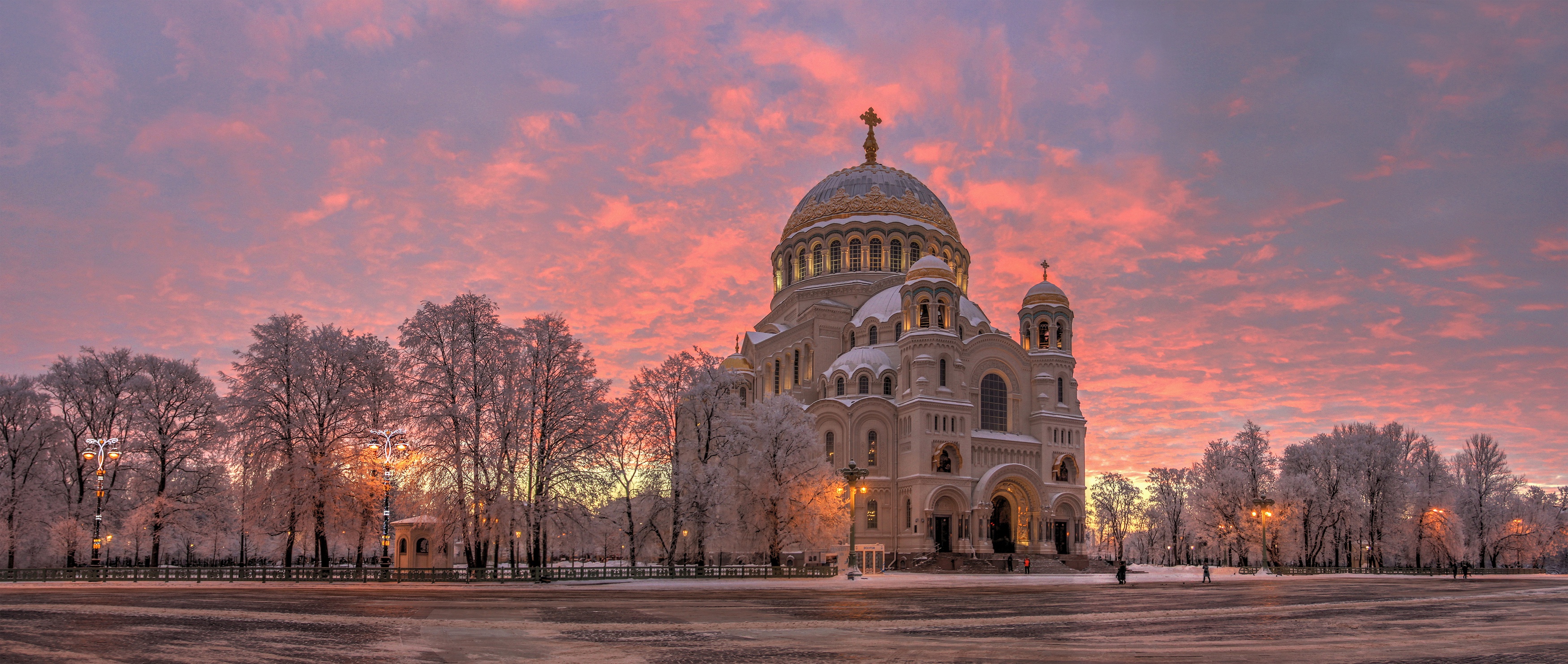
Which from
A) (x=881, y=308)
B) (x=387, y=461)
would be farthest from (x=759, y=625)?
(x=881, y=308)

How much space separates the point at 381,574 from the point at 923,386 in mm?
33984

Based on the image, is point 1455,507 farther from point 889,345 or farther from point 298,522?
point 298,522

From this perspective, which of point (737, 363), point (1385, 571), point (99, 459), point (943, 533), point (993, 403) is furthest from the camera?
point (737, 363)

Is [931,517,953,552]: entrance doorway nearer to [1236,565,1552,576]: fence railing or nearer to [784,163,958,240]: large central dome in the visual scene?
[1236,565,1552,576]: fence railing

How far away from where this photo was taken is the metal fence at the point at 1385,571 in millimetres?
60781

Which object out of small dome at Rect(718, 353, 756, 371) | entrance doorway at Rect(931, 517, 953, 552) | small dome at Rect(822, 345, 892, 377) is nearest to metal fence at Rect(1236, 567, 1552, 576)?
entrance doorway at Rect(931, 517, 953, 552)

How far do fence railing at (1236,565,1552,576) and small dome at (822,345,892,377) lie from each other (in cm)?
2519

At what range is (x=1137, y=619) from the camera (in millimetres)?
21141

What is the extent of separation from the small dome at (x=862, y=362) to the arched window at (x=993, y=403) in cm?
656

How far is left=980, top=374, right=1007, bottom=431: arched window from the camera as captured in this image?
65125 millimetres

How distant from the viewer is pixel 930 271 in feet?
210

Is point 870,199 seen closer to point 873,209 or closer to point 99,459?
point 873,209

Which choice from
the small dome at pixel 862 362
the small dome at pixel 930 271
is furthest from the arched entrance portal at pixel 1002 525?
the small dome at pixel 930 271

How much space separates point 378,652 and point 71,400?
44.3 meters
